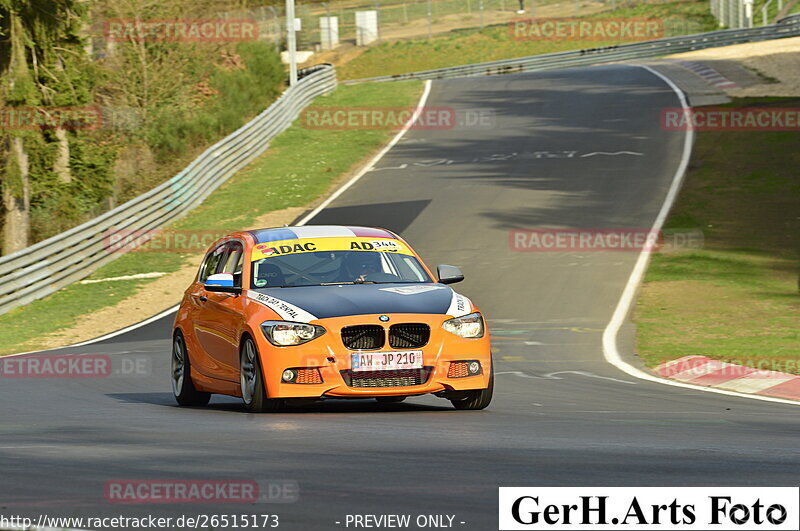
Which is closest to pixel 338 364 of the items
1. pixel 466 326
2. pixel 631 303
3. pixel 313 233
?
pixel 466 326

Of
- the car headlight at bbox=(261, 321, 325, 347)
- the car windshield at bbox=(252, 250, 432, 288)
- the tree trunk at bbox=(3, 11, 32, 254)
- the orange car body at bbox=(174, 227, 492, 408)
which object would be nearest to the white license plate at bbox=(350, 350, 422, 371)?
the orange car body at bbox=(174, 227, 492, 408)

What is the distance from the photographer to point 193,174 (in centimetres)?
3494

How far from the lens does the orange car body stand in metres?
10.1

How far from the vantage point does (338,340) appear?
399 inches

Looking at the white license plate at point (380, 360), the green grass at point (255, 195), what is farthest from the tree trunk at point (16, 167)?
the white license plate at point (380, 360)

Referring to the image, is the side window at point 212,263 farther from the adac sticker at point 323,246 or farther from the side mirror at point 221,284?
the side mirror at point 221,284

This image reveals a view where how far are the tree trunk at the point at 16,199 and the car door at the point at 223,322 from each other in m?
22.9

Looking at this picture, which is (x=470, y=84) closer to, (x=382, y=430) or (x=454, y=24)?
(x=454, y=24)

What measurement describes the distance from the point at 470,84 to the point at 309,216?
2377cm

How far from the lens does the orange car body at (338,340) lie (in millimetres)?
10148

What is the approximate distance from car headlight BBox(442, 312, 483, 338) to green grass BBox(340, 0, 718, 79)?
6433cm

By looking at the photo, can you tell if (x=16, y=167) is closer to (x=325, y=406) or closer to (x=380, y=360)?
(x=325, y=406)

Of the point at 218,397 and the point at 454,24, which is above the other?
the point at 454,24

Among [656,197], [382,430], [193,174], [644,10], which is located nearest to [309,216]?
[193,174]
